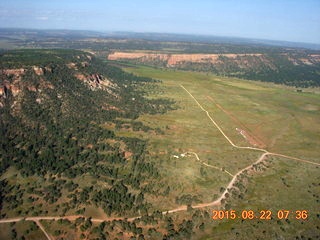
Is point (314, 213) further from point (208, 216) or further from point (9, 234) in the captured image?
point (9, 234)

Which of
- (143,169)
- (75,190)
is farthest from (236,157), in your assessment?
(75,190)

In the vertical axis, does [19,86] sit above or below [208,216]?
above

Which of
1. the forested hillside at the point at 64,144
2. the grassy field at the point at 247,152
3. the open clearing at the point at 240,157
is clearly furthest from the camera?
the forested hillside at the point at 64,144

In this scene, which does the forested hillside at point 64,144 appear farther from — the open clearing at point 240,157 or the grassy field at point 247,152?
the grassy field at point 247,152
